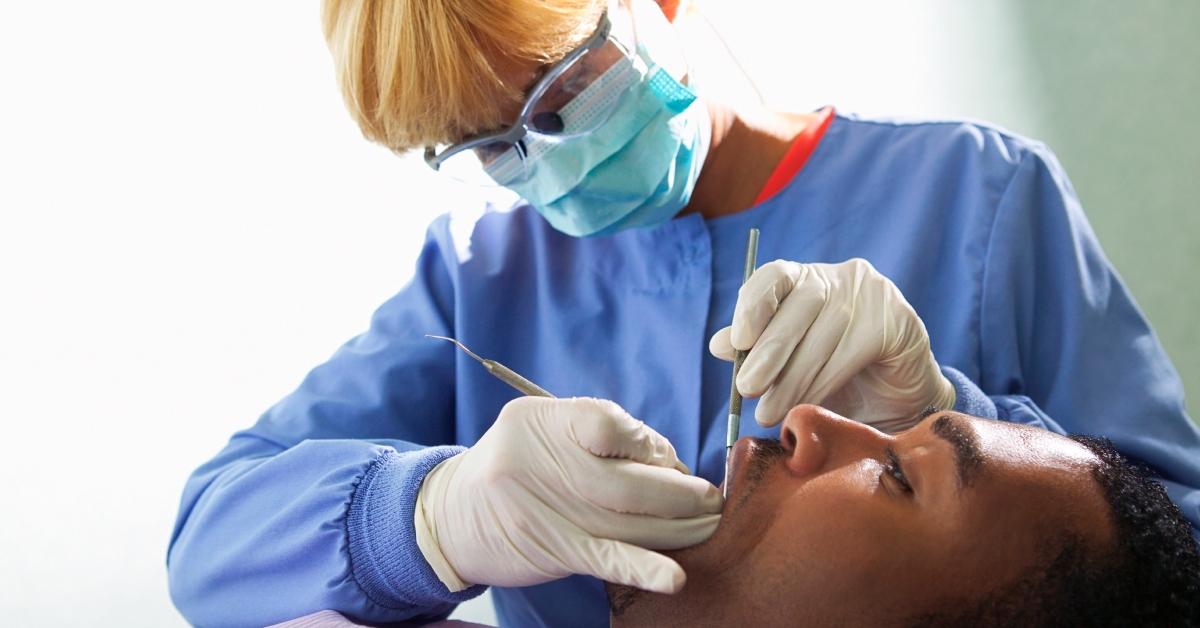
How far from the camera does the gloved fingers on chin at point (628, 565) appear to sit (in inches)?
37.7

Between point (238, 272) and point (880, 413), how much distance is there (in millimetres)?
1215

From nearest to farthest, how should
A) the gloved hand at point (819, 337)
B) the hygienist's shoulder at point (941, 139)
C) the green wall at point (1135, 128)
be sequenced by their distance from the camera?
1. the gloved hand at point (819, 337)
2. the hygienist's shoulder at point (941, 139)
3. the green wall at point (1135, 128)

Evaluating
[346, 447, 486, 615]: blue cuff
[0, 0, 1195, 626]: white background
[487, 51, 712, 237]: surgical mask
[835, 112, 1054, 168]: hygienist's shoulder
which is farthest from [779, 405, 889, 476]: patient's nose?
[0, 0, 1195, 626]: white background

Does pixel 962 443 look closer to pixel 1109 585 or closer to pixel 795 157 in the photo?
pixel 1109 585

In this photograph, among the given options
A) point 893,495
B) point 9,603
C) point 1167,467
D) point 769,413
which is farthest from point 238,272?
point 1167,467

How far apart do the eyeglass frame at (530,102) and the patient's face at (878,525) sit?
582 millimetres

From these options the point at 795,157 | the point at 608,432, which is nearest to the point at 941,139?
the point at 795,157

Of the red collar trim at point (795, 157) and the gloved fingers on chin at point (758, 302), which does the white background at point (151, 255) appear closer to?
the red collar trim at point (795, 157)

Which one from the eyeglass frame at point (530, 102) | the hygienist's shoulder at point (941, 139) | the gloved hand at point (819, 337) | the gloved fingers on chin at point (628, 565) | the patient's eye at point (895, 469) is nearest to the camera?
the gloved fingers on chin at point (628, 565)

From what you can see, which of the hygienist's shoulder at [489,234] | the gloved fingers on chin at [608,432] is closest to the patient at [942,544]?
the gloved fingers on chin at [608,432]

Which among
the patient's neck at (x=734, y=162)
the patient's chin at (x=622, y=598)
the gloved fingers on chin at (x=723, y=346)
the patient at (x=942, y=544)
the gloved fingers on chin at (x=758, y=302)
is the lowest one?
the patient's chin at (x=622, y=598)

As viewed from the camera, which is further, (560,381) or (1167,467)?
(560,381)

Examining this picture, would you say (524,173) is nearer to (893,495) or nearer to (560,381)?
(560,381)

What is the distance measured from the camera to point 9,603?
1.68 m
